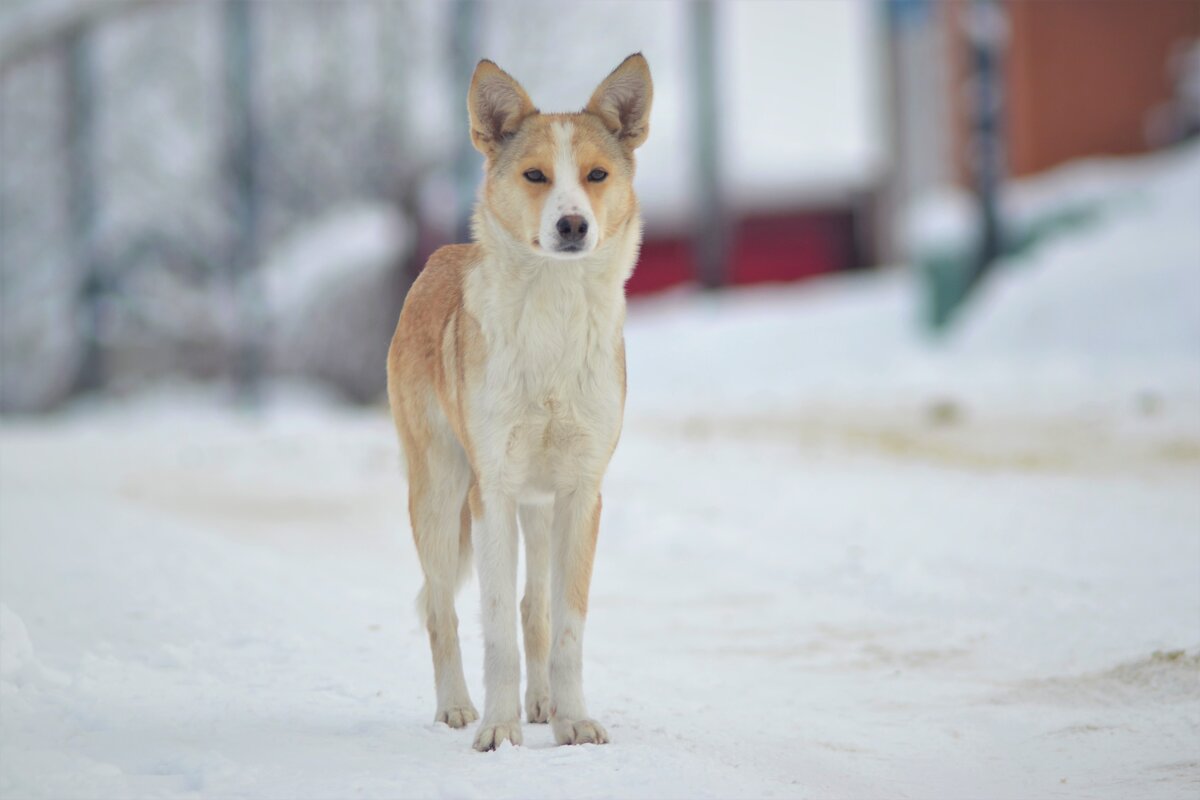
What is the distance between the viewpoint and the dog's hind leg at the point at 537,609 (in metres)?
4.13

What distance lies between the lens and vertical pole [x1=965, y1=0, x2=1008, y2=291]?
1406 centimetres

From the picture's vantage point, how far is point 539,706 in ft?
13.5

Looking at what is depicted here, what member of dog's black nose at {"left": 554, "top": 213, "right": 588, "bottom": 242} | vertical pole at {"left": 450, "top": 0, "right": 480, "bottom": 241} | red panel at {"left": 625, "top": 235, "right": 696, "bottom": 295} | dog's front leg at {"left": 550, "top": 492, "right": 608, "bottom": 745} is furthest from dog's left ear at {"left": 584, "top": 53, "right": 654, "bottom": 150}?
red panel at {"left": 625, "top": 235, "right": 696, "bottom": 295}

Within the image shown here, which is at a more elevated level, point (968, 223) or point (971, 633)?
point (968, 223)

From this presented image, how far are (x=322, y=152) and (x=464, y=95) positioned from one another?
3200 mm

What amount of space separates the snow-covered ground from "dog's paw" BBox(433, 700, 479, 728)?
5cm

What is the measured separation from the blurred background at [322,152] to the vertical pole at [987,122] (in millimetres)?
23

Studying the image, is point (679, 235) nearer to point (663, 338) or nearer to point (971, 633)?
point (663, 338)

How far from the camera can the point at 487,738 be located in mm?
3682

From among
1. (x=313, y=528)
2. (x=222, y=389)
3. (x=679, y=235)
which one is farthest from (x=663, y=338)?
(x=313, y=528)

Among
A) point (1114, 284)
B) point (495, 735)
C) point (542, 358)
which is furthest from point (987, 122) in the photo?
point (495, 735)

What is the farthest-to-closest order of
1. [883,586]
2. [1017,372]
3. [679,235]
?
[679,235], [1017,372], [883,586]

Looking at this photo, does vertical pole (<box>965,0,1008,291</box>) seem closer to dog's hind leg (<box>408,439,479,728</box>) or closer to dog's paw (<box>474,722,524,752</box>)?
dog's hind leg (<box>408,439,479,728</box>)

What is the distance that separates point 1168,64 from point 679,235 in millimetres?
7243
